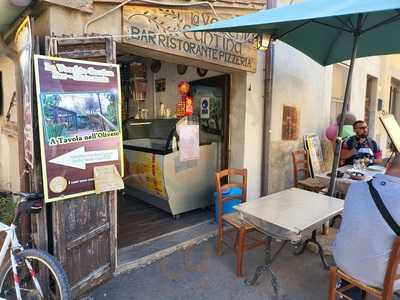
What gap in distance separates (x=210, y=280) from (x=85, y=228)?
51.2 inches

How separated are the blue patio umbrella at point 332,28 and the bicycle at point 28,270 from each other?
2.05 metres

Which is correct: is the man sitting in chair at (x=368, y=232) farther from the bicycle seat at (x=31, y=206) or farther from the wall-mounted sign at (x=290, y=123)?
the wall-mounted sign at (x=290, y=123)

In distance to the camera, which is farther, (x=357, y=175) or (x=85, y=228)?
(x=357, y=175)

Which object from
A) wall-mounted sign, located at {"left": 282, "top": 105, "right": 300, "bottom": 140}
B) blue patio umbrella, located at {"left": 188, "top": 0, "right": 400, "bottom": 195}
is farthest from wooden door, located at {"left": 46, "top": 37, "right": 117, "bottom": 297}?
wall-mounted sign, located at {"left": 282, "top": 105, "right": 300, "bottom": 140}

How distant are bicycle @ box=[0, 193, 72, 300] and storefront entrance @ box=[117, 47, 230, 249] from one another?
126cm

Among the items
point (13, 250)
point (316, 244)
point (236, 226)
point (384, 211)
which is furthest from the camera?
point (316, 244)

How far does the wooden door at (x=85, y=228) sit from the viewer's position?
2324mm

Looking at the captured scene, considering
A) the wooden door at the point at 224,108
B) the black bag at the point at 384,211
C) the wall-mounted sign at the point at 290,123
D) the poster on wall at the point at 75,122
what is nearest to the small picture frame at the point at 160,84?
the wooden door at the point at 224,108

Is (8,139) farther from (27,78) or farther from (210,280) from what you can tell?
(210,280)

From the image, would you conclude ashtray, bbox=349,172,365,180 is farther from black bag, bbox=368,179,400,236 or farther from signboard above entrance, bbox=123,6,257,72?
signboard above entrance, bbox=123,6,257,72

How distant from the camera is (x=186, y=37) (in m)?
3.23

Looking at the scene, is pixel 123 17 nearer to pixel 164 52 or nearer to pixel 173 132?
pixel 164 52

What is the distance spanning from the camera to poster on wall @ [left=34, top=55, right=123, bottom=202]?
2174 mm

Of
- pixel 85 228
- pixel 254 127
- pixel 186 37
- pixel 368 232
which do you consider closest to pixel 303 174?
pixel 254 127
